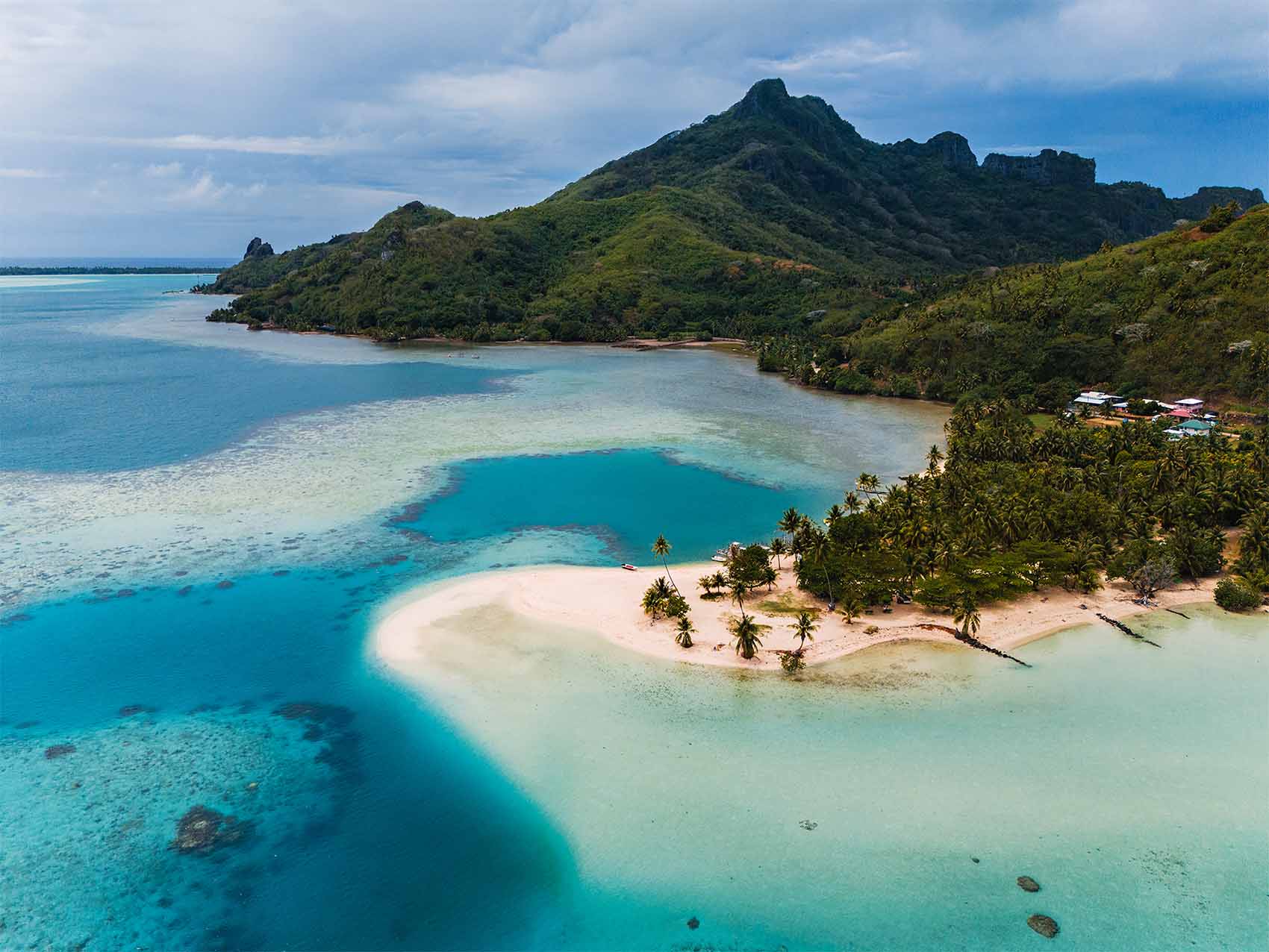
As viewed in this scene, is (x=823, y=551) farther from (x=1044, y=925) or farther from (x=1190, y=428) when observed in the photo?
(x=1190, y=428)

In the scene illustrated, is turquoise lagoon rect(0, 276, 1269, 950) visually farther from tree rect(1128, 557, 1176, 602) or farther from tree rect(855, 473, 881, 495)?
tree rect(855, 473, 881, 495)

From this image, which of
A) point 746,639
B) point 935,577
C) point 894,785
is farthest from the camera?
point 935,577

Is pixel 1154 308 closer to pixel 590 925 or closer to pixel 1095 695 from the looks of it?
pixel 1095 695

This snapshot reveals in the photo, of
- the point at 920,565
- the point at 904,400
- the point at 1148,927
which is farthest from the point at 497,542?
the point at 904,400

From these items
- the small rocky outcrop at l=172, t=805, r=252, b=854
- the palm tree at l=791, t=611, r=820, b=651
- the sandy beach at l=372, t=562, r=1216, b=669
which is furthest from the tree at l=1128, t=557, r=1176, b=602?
the small rocky outcrop at l=172, t=805, r=252, b=854

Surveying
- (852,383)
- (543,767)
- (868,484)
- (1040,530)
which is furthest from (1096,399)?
(543,767)

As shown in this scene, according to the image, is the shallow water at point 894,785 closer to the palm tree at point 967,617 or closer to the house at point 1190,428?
the palm tree at point 967,617
